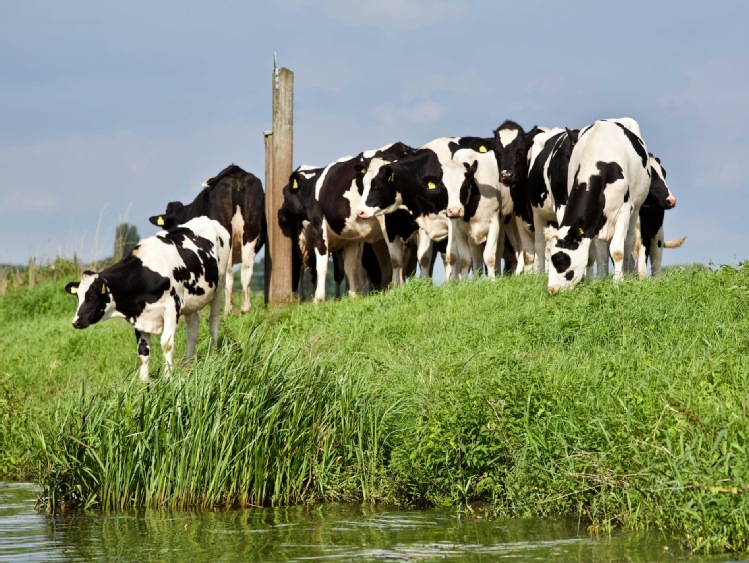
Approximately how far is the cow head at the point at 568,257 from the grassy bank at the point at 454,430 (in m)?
2.40

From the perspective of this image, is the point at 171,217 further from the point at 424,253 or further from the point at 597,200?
the point at 597,200

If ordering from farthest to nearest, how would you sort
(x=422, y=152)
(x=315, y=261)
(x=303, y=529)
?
(x=315, y=261) → (x=422, y=152) → (x=303, y=529)

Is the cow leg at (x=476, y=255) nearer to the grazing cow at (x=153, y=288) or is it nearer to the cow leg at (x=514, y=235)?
the cow leg at (x=514, y=235)

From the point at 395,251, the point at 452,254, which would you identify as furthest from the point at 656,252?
the point at 395,251

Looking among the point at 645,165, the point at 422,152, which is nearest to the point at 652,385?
the point at 645,165

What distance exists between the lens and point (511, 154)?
18.6m

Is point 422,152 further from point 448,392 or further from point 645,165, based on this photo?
point 448,392

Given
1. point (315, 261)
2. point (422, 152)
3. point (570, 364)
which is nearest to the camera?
point (570, 364)

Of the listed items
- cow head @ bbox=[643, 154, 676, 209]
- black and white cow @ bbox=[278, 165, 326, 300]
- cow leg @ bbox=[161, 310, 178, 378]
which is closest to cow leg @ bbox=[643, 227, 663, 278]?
cow head @ bbox=[643, 154, 676, 209]

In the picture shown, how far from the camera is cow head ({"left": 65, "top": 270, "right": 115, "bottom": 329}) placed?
1373 cm

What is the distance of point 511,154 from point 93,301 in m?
7.91

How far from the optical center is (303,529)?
8.24 m

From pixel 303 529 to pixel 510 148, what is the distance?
454 inches

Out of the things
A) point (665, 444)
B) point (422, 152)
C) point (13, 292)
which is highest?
point (422, 152)
